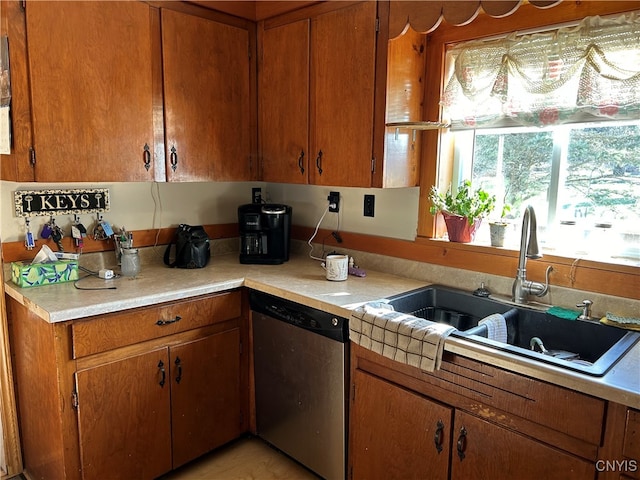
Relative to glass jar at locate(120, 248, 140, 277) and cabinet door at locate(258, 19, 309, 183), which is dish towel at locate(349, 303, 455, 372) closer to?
cabinet door at locate(258, 19, 309, 183)

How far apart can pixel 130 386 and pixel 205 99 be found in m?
1.34

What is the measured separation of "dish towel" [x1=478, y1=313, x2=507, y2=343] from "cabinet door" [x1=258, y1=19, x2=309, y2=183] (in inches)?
42.7

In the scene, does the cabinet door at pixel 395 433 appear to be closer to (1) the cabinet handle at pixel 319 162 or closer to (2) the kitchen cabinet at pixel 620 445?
(2) the kitchen cabinet at pixel 620 445

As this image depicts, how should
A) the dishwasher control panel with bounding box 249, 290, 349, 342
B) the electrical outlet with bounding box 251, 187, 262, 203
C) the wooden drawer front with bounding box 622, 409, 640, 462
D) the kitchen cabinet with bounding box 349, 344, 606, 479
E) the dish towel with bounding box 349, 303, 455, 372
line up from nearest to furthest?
the wooden drawer front with bounding box 622, 409, 640, 462, the kitchen cabinet with bounding box 349, 344, 606, 479, the dish towel with bounding box 349, 303, 455, 372, the dishwasher control panel with bounding box 249, 290, 349, 342, the electrical outlet with bounding box 251, 187, 262, 203

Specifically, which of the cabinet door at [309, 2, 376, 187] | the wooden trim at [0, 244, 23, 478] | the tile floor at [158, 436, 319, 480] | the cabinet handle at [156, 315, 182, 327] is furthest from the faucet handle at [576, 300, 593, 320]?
the wooden trim at [0, 244, 23, 478]

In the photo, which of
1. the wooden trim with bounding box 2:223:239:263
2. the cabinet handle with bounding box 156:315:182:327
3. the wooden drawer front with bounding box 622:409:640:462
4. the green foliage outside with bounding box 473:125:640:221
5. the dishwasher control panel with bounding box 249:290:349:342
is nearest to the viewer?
the wooden drawer front with bounding box 622:409:640:462

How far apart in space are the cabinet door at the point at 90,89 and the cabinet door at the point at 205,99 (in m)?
0.11

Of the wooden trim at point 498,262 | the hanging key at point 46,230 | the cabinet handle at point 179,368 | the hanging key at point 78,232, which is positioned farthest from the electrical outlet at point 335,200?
the hanging key at point 46,230

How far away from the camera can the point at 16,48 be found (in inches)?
69.5

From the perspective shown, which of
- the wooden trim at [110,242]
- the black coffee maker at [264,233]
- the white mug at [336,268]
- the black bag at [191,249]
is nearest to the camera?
the wooden trim at [110,242]

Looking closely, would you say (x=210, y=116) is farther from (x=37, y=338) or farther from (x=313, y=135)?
(x=37, y=338)

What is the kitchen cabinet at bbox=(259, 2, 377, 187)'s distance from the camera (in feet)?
6.68

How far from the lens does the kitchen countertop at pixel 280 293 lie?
1.26m

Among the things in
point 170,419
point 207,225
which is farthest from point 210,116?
point 170,419
